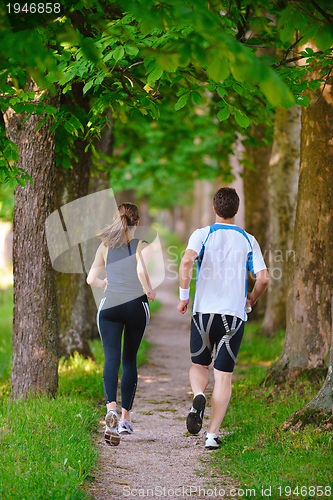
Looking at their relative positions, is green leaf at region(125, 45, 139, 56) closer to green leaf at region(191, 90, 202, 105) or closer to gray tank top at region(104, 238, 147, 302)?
green leaf at region(191, 90, 202, 105)

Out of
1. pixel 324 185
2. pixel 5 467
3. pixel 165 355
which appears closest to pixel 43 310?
pixel 5 467

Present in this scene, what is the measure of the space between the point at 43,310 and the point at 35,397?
890 millimetres

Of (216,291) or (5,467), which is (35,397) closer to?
(5,467)

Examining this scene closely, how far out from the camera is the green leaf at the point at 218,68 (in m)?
2.53

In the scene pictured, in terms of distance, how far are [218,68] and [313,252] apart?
138 inches

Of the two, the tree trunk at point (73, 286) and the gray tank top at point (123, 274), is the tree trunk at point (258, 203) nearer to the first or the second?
the tree trunk at point (73, 286)

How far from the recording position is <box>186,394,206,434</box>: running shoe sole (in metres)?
3.92

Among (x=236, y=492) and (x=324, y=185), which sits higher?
(x=324, y=185)

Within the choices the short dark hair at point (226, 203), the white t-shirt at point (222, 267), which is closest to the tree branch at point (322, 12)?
the short dark hair at point (226, 203)

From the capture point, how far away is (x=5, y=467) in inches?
135

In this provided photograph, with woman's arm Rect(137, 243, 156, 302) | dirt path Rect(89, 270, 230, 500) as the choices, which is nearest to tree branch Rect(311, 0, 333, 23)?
woman's arm Rect(137, 243, 156, 302)

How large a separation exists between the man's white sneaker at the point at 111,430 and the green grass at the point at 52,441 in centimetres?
16

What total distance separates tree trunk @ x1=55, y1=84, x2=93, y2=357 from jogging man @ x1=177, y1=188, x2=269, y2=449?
2993mm

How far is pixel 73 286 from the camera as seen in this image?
719 cm
